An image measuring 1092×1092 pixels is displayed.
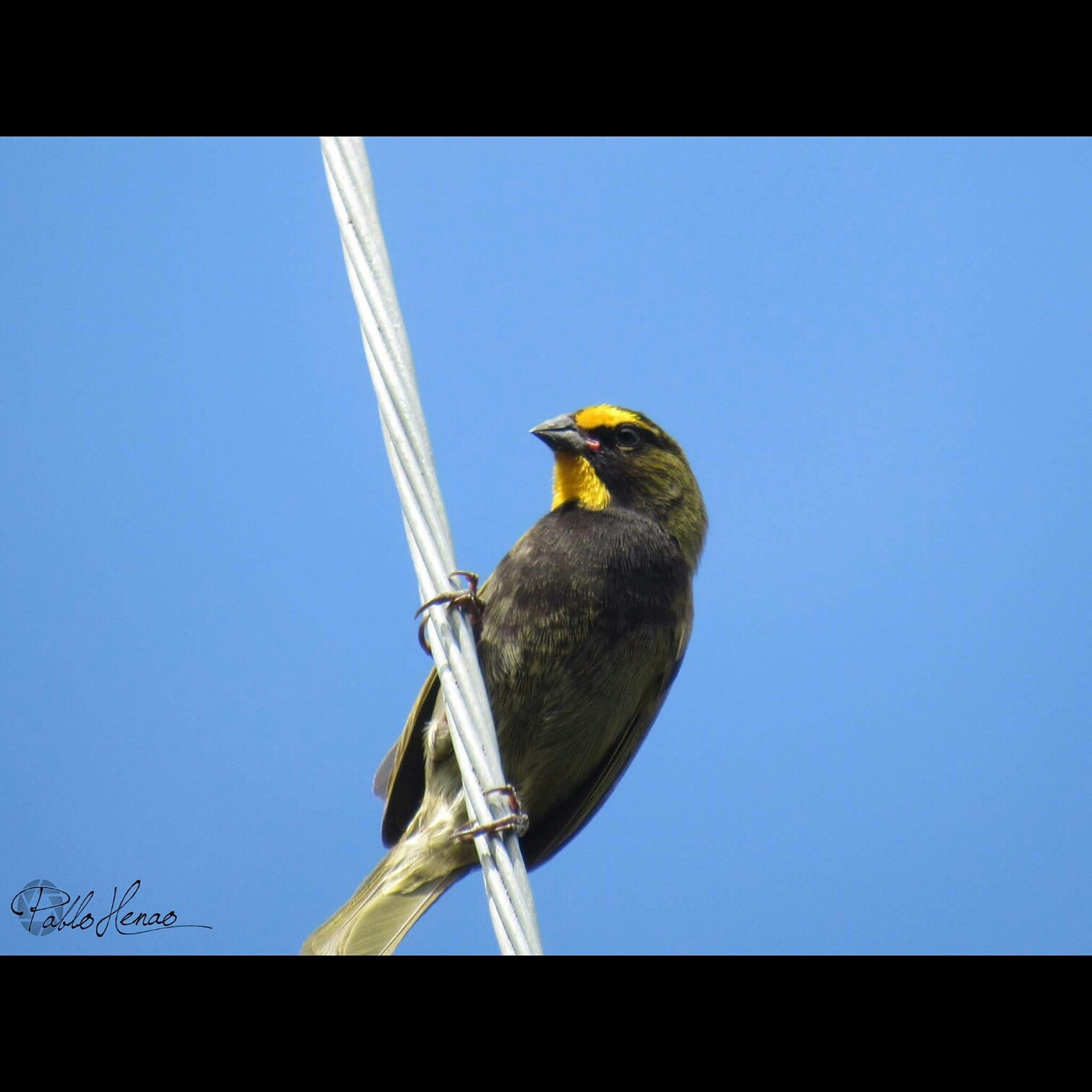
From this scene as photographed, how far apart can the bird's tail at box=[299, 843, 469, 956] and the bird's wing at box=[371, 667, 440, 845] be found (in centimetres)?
14

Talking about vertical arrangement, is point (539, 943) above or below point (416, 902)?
below

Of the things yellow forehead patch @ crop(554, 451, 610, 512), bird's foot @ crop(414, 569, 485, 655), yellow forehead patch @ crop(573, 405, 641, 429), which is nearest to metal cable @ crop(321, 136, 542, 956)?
bird's foot @ crop(414, 569, 485, 655)

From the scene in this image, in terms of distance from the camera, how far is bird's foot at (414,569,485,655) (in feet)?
7.67

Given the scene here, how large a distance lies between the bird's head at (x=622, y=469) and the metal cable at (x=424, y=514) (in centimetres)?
165

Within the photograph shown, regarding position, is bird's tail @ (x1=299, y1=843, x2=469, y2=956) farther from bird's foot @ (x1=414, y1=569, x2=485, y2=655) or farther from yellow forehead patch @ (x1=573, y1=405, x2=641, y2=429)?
yellow forehead patch @ (x1=573, y1=405, x2=641, y2=429)

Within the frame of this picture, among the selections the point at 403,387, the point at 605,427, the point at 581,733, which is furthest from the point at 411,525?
the point at 605,427

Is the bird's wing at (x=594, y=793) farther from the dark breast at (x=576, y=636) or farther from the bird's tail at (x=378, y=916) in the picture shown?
the bird's tail at (x=378, y=916)

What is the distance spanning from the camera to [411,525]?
91.5 inches

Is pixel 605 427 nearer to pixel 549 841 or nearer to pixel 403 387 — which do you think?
pixel 549 841
